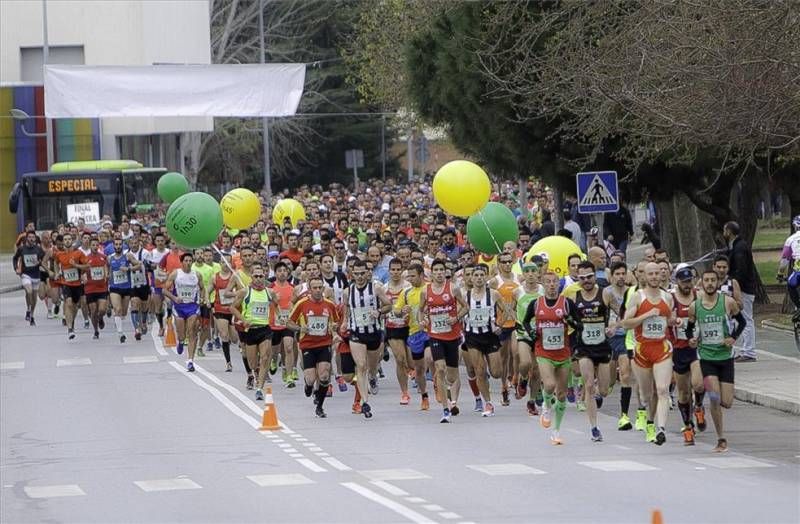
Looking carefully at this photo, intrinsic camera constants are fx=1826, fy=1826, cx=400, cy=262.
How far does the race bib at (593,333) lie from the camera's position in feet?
58.0

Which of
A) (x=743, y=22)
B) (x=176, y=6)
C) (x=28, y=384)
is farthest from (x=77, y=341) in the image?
(x=176, y=6)

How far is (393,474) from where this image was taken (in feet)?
50.3

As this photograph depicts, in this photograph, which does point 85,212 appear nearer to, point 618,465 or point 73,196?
point 73,196

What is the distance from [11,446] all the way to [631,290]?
21.2ft

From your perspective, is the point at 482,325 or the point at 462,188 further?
the point at 462,188

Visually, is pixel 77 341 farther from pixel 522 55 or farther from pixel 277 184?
pixel 277 184

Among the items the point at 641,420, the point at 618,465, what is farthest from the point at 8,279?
the point at 618,465

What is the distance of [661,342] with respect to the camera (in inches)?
667

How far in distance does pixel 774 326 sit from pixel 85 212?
2420cm

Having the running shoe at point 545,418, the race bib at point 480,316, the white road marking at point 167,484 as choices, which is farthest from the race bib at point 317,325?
the white road marking at point 167,484

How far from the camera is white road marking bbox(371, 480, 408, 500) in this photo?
46.1 feet

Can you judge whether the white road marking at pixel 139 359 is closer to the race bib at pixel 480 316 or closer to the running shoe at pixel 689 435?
the race bib at pixel 480 316

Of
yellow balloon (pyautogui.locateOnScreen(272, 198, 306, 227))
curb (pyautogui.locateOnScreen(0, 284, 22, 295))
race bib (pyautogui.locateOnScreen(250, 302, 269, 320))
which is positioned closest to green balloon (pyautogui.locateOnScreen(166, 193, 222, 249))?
race bib (pyautogui.locateOnScreen(250, 302, 269, 320))

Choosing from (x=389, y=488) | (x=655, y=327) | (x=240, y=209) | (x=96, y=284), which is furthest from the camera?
(x=96, y=284)
